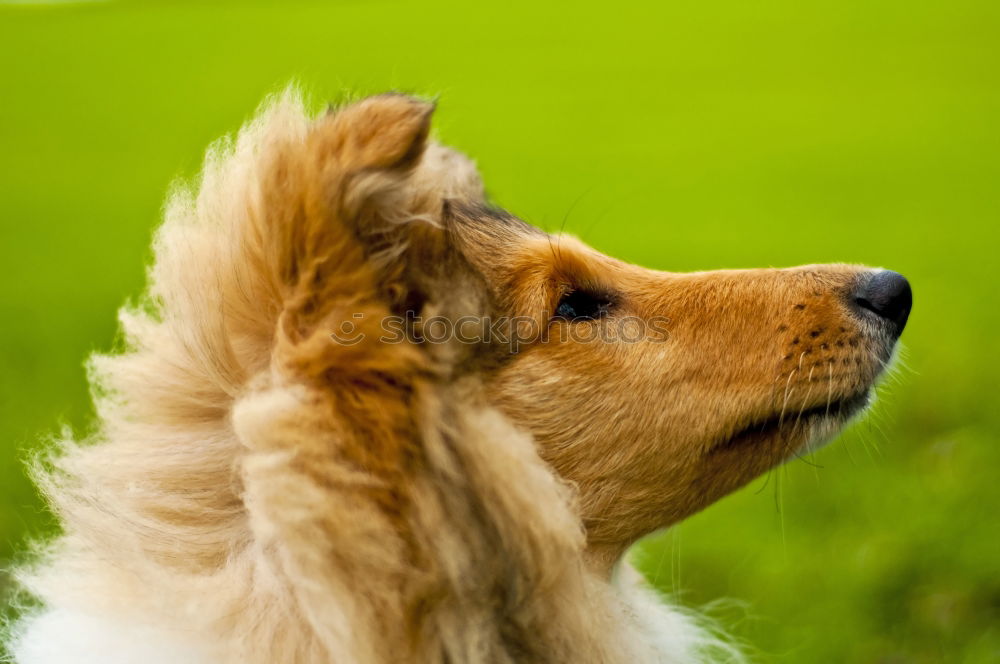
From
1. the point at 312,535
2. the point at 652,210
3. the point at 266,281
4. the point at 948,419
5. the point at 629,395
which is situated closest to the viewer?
the point at 312,535

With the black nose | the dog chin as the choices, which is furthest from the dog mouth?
the black nose

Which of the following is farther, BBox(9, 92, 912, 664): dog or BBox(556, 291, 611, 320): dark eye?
BBox(556, 291, 611, 320): dark eye

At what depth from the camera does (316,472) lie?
2184mm

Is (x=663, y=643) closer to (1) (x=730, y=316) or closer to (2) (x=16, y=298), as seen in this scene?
(1) (x=730, y=316)

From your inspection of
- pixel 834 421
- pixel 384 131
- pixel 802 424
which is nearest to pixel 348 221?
pixel 384 131

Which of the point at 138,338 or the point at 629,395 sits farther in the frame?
the point at 138,338

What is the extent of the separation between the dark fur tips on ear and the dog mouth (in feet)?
3.82

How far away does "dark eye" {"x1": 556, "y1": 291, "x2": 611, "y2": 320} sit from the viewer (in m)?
2.76

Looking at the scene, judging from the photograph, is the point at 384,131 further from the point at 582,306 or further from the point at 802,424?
the point at 802,424

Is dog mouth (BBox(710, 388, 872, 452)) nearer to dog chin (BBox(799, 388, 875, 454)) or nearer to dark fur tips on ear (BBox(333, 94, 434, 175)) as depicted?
dog chin (BBox(799, 388, 875, 454))

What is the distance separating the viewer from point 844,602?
14.4 feet

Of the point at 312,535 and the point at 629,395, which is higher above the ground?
the point at 629,395

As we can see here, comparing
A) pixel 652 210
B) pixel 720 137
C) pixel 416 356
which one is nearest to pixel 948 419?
pixel 416 356

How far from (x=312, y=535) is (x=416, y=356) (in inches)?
17.8
